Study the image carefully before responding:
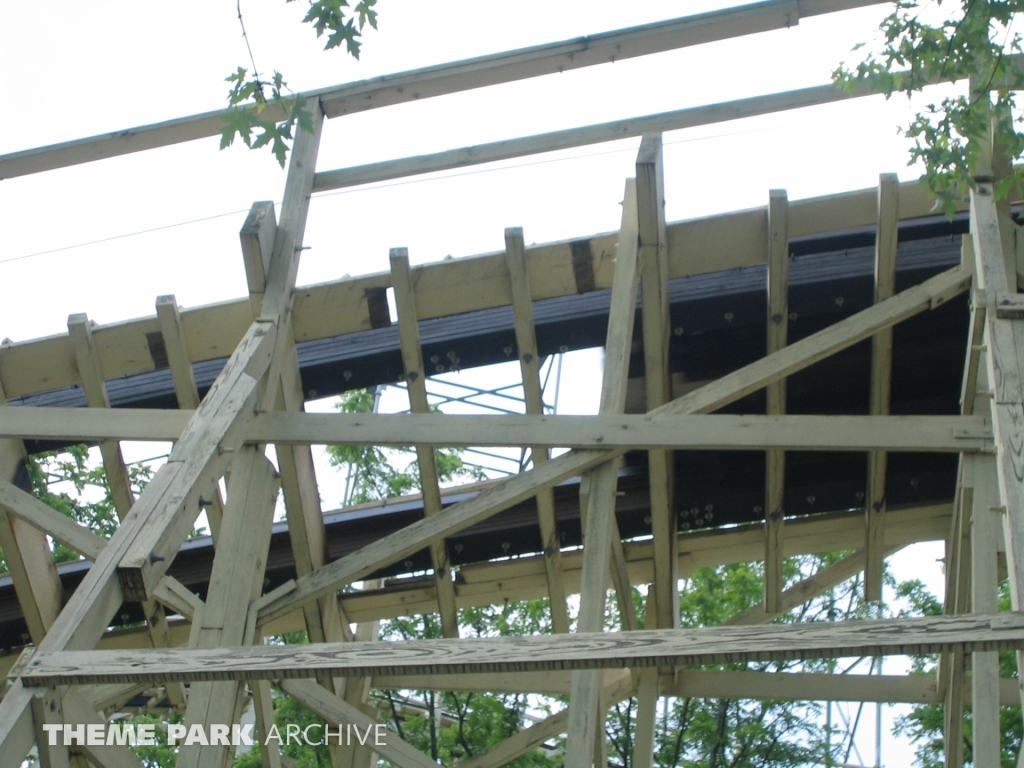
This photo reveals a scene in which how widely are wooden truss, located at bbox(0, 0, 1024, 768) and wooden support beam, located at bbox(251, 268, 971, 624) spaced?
0.01 meters

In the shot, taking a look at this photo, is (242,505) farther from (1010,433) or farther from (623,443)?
(1010,433)

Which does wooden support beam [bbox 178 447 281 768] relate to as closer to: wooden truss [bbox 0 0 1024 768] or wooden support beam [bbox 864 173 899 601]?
wooden truss [bbox 0 0 1024 768]

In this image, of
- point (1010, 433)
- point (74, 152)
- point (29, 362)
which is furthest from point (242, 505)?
point (1010, 433)

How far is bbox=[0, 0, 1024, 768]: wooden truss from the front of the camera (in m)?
3.09

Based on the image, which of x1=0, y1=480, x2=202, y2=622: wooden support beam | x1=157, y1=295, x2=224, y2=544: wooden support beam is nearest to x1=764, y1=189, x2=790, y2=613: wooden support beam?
x1=157, y1=295, x2=224, y2=544: wooden support beam

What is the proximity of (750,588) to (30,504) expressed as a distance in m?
7.67

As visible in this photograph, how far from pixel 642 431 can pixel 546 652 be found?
1.64 m

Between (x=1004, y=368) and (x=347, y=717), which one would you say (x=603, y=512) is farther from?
(x=347, y=717)

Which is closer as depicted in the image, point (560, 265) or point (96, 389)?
point (560, 265)

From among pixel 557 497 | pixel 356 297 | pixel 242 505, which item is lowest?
pixel 242 505

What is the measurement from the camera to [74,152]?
5711 millimetres

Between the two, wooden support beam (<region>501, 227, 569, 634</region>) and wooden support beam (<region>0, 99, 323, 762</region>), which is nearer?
wooden support beam (<region>0, 99, 323, 762</region>)

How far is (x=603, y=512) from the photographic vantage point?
14.4 feet

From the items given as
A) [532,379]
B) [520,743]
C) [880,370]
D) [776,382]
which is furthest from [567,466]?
[520,743]
